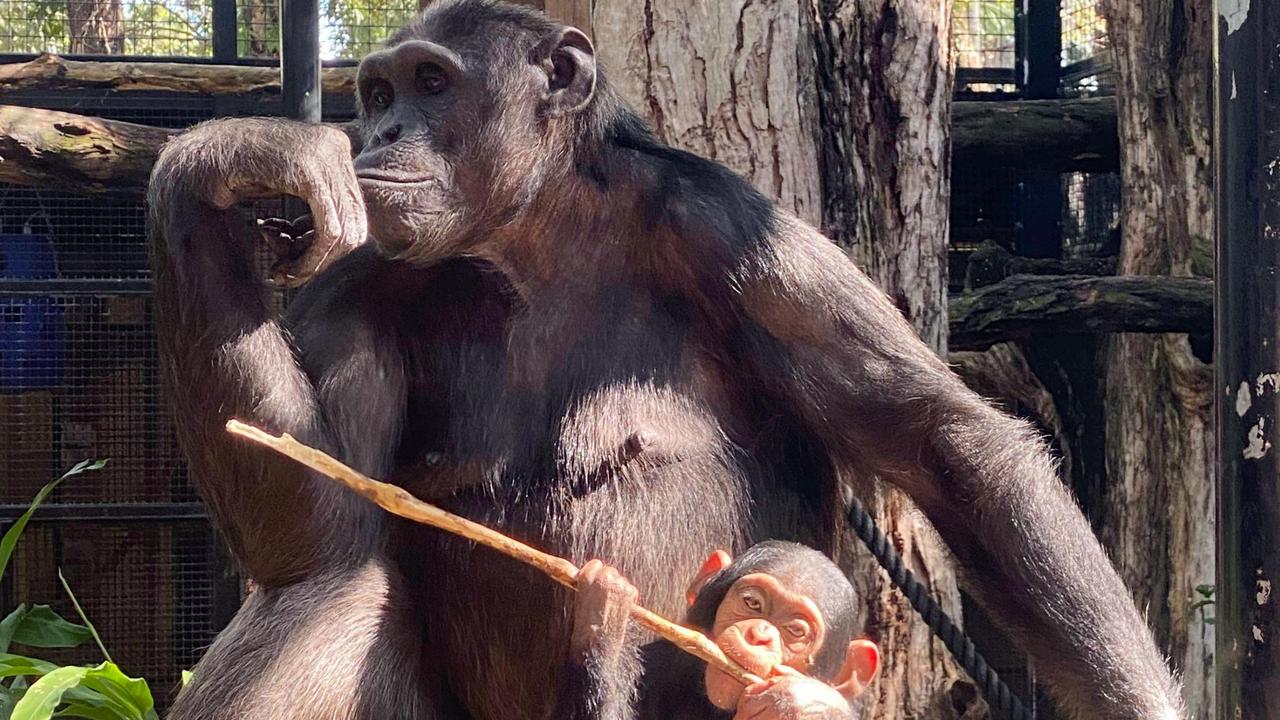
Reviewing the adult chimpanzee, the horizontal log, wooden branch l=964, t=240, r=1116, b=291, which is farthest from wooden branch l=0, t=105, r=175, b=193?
wooden branch l=964, t=240, r=1116, b=291

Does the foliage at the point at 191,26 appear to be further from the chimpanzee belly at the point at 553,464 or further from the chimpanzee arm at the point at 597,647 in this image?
the chimpanzee arm at the point at 597,647

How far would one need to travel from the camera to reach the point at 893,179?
379cm

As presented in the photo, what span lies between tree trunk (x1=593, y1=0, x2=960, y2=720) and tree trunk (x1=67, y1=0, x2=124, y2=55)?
447 centimetres

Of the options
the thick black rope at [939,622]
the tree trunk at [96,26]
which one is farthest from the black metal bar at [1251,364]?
the tree trunk at [96,26]

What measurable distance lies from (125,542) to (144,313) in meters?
1.09

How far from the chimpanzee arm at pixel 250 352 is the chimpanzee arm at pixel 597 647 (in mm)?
607

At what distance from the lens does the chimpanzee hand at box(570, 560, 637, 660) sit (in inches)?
95.7

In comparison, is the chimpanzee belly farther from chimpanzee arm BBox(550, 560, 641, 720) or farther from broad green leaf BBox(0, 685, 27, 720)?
broad green leaf BBox(0, 685, 27, 720)

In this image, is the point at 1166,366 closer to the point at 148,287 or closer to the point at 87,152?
the point at 87,152

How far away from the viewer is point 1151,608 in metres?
5.91

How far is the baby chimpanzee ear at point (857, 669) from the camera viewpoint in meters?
2.84

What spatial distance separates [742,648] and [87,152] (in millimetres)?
3245

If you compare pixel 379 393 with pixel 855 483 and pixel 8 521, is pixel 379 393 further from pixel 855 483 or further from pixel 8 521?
pixel 8 521

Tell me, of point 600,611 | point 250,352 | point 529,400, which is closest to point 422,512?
point 600,611
